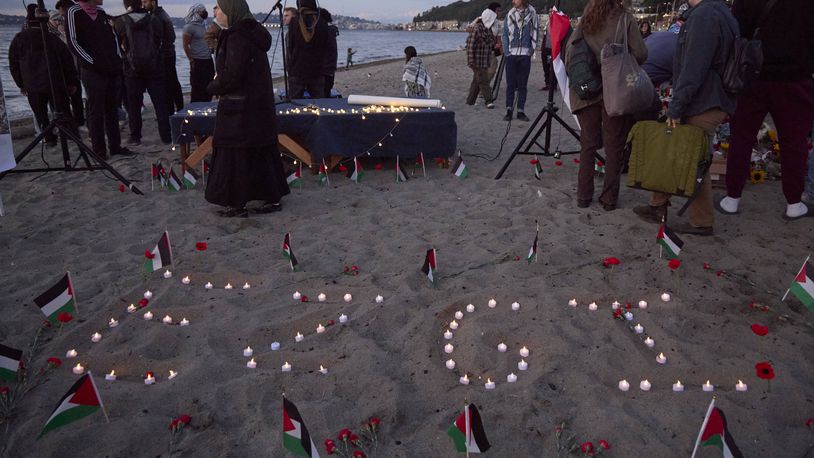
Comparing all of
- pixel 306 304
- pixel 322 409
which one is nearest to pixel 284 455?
pixel 322 409

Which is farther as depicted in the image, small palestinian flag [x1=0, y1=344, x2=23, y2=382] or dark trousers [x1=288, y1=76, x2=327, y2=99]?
dark trousers [x1=288, y1=76, x2=327, y2=99]

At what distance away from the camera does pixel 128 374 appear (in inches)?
111

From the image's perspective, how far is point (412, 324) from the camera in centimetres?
321

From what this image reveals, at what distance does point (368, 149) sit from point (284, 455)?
433 cm

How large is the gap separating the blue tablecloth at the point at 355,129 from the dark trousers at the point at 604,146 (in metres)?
A: 1.71

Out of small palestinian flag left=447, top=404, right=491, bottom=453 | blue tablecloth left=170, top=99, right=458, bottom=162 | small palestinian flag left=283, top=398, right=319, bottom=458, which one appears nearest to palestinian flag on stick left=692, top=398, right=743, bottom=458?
small palestinian flag left=447, top=404, right=491, bottom=453

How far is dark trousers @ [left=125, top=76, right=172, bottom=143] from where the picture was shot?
7.59 m

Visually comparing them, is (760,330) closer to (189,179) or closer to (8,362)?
(8,362)

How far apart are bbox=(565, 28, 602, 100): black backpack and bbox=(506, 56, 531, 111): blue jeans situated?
447cm

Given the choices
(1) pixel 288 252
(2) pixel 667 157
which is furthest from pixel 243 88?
(2) pixel 667 157

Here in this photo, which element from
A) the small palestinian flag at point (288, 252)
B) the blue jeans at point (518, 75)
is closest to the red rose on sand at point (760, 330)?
the small palestinian flag at point (288, 252)

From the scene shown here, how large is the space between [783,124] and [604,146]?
135 centimetres

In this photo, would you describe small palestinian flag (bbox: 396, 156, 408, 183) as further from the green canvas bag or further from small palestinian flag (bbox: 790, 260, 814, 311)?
small palestinian flag (bbox: 790, 260, 814, 311)

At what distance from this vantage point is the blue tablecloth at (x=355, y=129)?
600 centimetres
